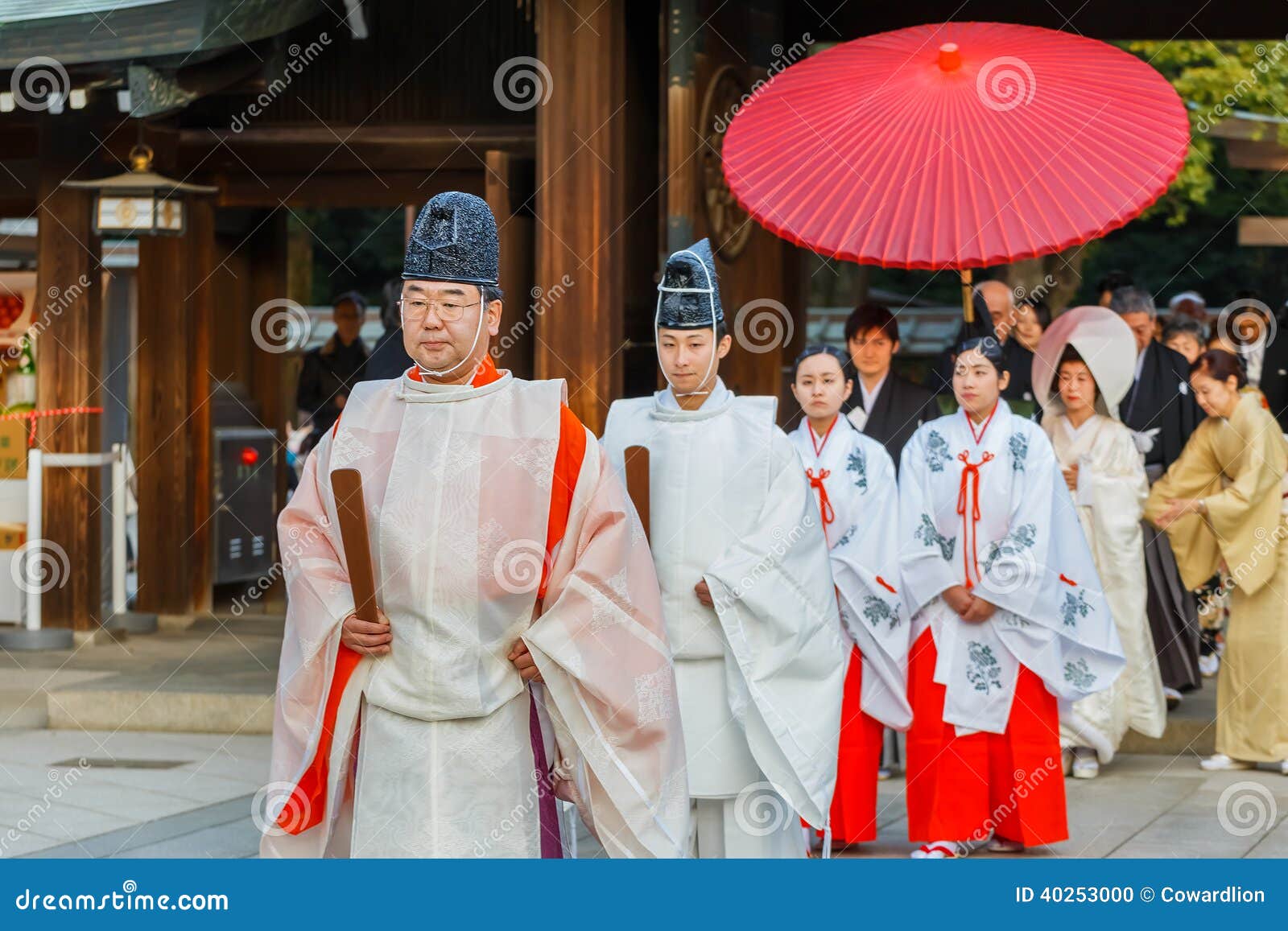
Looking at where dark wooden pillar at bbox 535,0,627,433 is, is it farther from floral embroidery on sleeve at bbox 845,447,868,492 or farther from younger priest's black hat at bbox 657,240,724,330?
younger priest's black hat at bbox 657,240,724,330

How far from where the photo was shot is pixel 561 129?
7.33 m

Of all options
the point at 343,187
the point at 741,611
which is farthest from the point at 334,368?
the point at 741,611

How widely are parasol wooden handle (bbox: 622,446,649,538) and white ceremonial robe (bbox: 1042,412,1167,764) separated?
352 centimetres

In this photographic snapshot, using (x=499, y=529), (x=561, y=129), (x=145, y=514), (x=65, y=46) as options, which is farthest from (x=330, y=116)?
(x=499, y=529)

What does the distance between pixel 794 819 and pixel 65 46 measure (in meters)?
5.48

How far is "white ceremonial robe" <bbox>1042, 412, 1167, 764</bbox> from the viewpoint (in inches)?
298

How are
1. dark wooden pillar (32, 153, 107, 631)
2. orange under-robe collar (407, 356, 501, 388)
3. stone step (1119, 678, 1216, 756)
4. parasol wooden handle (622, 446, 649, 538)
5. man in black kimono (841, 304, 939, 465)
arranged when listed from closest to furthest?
orange under-robe collar (407, 356, 501, 388) < parasol wooden handle (622, 446, 649, 538) < man in black kimono (841, 304, 939, 465) < stone step (1119, 678, 1216, 756) < dark wooden pillar (32, 153, 107, 631)

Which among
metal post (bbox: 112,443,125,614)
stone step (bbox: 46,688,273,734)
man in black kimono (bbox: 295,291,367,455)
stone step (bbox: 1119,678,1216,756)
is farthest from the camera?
man in black kimono (bbox: 295,291,367,455)

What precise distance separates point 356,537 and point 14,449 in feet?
23.3

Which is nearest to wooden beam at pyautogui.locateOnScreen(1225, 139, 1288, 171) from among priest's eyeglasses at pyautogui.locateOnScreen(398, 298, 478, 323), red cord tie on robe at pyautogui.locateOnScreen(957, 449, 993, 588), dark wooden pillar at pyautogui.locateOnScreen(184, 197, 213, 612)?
dark wooden pillar at pyautogui.locateOnScreen(184, 197, 213, 612)

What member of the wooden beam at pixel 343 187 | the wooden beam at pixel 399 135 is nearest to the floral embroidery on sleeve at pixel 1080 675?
the wooden beam at pixel 399 135

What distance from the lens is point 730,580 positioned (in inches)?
193

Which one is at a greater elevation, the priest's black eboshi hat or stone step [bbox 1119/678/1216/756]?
the priest's black eboshi hat

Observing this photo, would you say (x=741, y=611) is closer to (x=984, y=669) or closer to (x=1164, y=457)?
(x=984, y=669)
